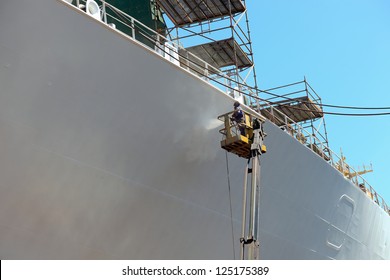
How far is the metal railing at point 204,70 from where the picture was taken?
802 cm

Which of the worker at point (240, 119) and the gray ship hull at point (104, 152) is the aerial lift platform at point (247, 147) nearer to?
the worker at point (240, 119)

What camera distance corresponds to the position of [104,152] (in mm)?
7191

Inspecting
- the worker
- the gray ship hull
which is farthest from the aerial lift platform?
the gray ship hull

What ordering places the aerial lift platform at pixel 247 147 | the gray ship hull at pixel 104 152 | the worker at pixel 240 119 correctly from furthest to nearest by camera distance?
the worker at pixel 240 119 → the aerial lift platform at pixel 247 147 → the gray ship hull at pixel 104 152

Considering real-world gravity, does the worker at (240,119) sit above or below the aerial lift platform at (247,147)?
above

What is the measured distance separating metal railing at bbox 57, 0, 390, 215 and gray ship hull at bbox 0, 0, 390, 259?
0.53m

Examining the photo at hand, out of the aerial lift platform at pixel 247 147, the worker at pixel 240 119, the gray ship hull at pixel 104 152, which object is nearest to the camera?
the gray ship hull at pixel 104 152

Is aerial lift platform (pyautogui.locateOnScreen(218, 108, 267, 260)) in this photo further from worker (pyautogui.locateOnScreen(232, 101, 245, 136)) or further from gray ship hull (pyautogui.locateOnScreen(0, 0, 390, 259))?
gray ship hull (pyautogui.locateOnScreen(0, 0, 390, 259))

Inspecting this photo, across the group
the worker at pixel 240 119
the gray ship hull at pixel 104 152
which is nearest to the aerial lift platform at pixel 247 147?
the worker at pixel 240 119

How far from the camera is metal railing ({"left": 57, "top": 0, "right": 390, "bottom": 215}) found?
8.02 m

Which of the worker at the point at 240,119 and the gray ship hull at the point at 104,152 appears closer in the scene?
the gray ship hull at the point at 104,152

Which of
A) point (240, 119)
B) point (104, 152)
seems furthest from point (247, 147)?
point (104, 152)

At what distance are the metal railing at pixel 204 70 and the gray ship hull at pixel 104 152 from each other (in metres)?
0.53
